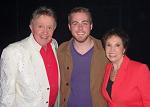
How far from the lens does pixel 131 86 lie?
307 cm

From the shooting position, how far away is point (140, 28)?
344 inches

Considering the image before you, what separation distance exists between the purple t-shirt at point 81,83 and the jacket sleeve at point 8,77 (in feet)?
2.46

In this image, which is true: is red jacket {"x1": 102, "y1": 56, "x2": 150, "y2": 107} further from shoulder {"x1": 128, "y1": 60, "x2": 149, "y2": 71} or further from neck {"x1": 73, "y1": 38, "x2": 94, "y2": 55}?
neck {"x1": 73, "y1": 38, "x2": 94, "y2": 55}

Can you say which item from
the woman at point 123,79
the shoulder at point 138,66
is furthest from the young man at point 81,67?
the shoulder at point 138,66

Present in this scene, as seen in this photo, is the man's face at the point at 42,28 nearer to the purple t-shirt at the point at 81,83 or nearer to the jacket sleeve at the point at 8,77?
the jacket sleeve at the point at 8,77

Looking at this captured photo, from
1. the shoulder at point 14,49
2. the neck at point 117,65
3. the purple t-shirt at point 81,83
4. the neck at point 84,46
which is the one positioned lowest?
the purple t-shirt at point 81,83

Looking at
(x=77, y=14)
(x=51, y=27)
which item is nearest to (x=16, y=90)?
(x=51, y=27)

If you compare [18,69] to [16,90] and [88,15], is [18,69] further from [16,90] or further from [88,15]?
[88,15]

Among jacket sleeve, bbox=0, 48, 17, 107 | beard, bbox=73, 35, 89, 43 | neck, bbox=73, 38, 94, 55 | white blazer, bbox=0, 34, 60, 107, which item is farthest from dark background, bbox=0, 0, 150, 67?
jacket sleeve, bbox=0, 48, 17, 107

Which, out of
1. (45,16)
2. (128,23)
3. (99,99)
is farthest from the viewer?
Result: (128,23)

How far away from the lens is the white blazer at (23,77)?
309 centimetres

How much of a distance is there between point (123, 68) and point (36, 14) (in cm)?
109

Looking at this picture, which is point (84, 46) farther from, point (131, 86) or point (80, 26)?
point (131, 86)

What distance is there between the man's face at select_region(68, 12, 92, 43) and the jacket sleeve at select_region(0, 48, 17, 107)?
0.84 metres
